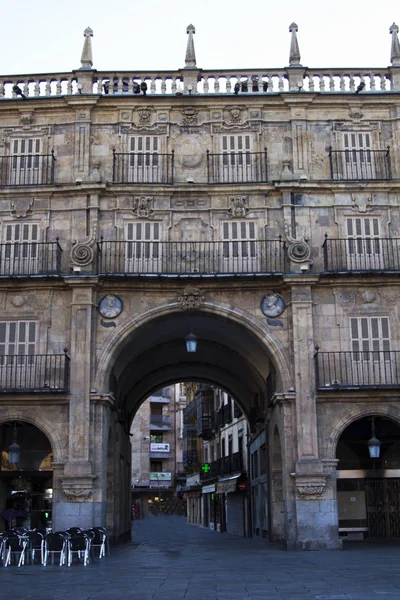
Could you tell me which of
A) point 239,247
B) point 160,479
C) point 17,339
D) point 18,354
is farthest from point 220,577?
point 160,479

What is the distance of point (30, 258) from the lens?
2781 cm

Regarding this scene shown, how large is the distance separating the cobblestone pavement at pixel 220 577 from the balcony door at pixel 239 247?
9219 millimetres

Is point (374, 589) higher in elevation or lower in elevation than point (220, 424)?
lower

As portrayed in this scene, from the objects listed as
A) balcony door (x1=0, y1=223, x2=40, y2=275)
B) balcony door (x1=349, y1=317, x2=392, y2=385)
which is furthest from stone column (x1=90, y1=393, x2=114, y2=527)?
balcony door (x1=349, y1=317, x2=392, y2=385)

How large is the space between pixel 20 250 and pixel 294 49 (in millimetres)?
12130

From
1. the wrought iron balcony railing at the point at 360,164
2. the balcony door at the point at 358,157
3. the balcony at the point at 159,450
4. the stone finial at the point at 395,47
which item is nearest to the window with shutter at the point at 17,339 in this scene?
the wrought iron balcony railing at the point at 360,164

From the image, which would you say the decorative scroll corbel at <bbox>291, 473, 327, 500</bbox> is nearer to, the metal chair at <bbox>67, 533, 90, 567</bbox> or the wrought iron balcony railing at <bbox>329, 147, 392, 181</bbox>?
the metal chair at <bbox>67, 533, 90, 567</bbox>

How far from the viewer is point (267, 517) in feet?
104

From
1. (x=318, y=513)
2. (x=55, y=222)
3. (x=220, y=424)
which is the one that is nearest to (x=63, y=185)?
(x=55, y=222)

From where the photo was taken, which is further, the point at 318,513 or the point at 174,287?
the point at 174,287

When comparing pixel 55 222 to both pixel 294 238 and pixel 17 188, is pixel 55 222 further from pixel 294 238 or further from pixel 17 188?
pixel 294 238

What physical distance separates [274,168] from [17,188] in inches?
353

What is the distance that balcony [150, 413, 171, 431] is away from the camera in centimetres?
8381

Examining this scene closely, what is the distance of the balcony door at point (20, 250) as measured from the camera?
27703mm
